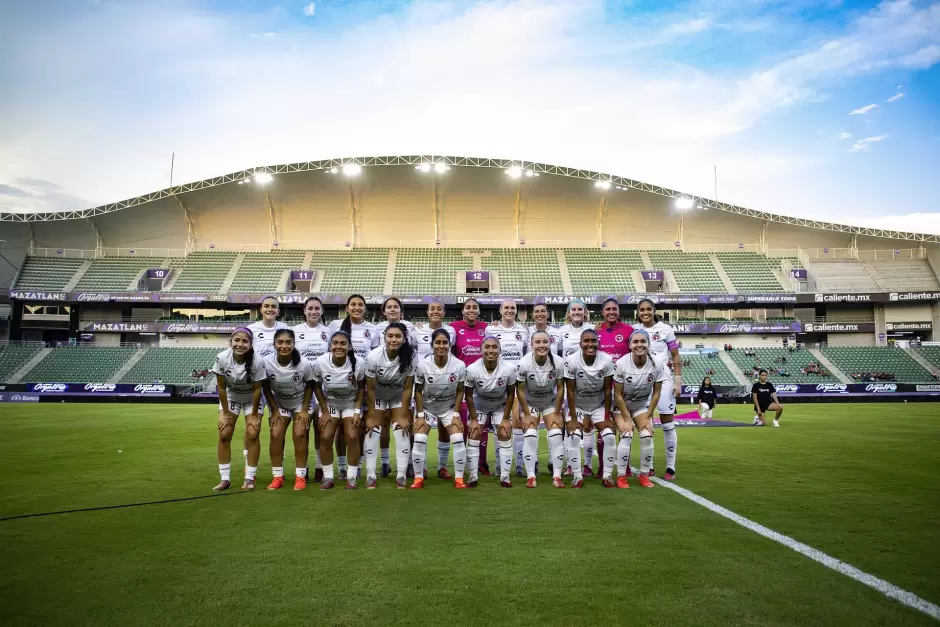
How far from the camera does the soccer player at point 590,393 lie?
21.5 ft

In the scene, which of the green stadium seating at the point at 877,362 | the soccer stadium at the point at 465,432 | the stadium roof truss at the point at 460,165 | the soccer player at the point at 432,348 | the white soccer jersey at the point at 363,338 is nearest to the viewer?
the soccer stadium at the point at 465,432

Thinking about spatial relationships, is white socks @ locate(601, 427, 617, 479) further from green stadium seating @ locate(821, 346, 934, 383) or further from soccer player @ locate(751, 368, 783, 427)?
green stadium seating @ locate(821, 346, 934, 383)

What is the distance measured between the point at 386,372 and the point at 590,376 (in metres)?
2.52

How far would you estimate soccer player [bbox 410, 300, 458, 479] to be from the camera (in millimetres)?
7152

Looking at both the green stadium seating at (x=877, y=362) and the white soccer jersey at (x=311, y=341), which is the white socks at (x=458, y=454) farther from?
the green stadium seating at (x=877, y=362)

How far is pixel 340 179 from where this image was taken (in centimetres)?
3697

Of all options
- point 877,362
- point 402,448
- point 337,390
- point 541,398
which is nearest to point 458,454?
point 402,448

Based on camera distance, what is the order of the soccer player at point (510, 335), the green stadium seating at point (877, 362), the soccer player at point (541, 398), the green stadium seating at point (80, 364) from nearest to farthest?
1. the soccer player at point (541, 398)
2. the soccer player at point (510, 335)
3. the green stadium seating at point (80, 364)
4. the green stadium seating at point (877, 362)

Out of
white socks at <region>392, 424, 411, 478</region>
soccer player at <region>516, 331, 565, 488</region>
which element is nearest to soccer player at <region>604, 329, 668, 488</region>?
soccer player at <region>516, 331, 565, 488</region>

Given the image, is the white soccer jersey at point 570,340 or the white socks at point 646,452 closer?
the white socks at point 646,452

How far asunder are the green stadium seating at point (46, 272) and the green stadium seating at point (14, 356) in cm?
430

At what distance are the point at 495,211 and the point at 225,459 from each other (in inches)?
1350

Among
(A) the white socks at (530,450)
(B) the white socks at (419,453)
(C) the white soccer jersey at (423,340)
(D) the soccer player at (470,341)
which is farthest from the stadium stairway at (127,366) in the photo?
(A) the white socks at (530,450)

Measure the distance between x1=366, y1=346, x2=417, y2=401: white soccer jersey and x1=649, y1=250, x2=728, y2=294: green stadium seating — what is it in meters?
33.7
